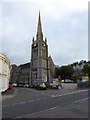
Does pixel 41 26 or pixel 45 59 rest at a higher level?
pixel 41 26

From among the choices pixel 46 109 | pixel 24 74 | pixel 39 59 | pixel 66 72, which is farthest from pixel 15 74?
pixel 46 109

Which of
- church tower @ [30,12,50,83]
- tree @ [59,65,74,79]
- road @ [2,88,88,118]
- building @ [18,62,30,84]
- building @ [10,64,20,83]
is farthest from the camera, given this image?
building @ [10,64,20,83]

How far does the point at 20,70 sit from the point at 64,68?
5890cm

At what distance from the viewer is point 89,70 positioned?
87.4m

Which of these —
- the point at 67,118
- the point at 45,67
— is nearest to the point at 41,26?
the point at 45,67

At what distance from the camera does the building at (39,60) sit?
4451 inches

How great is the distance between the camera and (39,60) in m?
113

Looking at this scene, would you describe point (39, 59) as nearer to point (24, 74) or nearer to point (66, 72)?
point (66, 72)

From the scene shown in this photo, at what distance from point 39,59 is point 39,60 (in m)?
Answer: 0.68

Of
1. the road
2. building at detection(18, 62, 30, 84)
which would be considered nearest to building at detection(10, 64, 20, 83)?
building at detection(18, 62, 30, 84)

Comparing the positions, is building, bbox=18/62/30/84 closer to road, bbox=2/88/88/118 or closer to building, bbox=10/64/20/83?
building, bbox=10/64/20/83

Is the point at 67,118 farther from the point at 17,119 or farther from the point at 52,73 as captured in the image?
the point at 52,73

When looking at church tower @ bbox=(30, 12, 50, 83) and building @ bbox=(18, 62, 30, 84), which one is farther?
building @ bbox=(18, 62, 30, 84)

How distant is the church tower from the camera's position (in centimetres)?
11306
